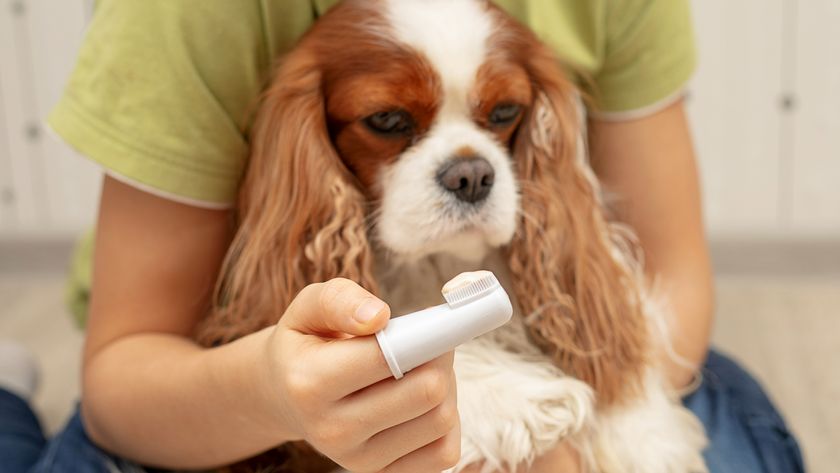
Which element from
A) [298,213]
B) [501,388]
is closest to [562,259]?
[501,388]

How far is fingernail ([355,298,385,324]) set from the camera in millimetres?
543

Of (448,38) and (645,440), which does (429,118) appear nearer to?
(448,38)

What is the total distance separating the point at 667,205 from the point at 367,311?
23.1 inches

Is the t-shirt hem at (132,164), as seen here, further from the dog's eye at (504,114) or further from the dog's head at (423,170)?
the dog's eye at (504,114)

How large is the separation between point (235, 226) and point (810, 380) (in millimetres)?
1300

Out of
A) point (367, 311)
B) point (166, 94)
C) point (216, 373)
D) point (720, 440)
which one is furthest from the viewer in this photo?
point (720, 440)

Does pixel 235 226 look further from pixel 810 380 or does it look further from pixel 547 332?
pixel 810 380

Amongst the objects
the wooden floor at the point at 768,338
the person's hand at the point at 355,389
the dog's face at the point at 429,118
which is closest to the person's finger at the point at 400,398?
the person's hand at the point at 355,389

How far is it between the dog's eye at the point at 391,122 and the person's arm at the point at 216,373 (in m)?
0.17

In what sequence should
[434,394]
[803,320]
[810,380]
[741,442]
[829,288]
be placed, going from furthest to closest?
[829,288], [803,320], [810,380], [741,442], [434,394]

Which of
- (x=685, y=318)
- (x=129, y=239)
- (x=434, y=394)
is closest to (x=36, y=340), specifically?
(x=129, y=239)

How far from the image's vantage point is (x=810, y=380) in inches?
70.6

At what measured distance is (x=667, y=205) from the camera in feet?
3.42

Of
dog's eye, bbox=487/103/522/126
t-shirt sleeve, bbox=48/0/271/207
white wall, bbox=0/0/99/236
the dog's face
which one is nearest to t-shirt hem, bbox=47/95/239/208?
t-shirt sleeve, bbox=48/0/271/207
